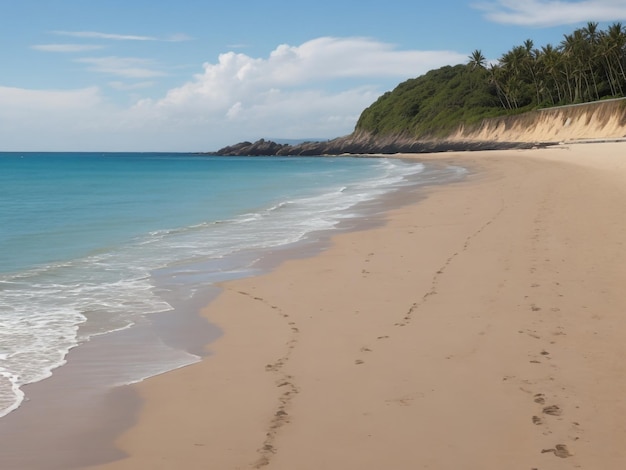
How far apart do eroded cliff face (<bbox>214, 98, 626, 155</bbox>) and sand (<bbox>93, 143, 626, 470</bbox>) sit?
54911 mm

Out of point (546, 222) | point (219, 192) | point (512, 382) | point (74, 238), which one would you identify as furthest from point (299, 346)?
point (219, 192)

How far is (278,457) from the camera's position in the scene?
388 centimetres

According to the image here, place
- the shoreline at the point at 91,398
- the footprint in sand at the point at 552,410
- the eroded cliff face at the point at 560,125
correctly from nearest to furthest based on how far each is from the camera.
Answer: the shoreline at the point at 91,398, the footprint in sand at the point at 552,410, the eroded cliff face at the point at 560,125

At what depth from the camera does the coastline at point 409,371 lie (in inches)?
156

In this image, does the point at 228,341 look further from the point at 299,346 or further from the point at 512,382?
→ the point at 512,382

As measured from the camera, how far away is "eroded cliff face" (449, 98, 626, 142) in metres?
61.1

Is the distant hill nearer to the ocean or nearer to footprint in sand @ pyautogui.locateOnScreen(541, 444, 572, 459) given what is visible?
the ocean

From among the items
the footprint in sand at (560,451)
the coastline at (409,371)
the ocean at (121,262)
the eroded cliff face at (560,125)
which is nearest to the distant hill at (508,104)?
the eroded cliff face at (560,125)

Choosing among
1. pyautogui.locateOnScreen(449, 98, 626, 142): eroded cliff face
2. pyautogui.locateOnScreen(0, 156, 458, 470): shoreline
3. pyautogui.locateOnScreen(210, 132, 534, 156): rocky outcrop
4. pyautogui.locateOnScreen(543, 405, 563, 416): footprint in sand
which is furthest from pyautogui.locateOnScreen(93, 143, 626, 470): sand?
pyautogui.locateOnScreen(210, 132, 534, 156): rocky outcrop

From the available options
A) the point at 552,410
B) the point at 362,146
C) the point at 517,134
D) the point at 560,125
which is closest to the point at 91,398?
the point at 552,410

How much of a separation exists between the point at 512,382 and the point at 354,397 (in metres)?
1.24

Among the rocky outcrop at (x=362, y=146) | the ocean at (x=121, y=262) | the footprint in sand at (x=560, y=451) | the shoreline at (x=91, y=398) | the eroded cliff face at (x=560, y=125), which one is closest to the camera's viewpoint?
the footprint in sand at (x=560, y=451)

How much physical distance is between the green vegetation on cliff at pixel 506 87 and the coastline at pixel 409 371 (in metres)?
69.7

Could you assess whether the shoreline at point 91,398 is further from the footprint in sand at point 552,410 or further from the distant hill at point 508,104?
the distant hill at point 508,104
